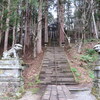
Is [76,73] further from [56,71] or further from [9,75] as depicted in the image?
[9,75]

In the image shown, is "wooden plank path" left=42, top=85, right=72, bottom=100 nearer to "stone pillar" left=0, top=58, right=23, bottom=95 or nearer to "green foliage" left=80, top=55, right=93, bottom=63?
"stone pillar" left=0, top=58, right=23, bottom=95

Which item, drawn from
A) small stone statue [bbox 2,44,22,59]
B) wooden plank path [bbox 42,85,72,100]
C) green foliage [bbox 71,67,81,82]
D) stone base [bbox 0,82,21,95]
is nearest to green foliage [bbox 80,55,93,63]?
green foliage [bbox 71,67,81,82]

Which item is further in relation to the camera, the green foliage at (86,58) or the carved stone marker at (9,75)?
the green foliage at (86,58)

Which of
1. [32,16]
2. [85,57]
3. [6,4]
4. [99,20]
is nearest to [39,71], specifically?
[85,57]

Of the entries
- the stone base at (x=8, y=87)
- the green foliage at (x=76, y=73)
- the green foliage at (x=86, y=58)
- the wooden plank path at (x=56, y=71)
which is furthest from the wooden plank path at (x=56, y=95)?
the green foliage at (x=86, y=58)

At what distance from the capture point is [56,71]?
Result: 11070 mm

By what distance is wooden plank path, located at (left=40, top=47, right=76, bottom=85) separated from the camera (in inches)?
389

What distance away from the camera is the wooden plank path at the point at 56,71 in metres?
9.88

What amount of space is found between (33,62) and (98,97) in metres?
7.71

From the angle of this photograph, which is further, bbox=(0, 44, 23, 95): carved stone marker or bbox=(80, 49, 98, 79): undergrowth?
bbox=(80, 49, 98, 79): undergrowth

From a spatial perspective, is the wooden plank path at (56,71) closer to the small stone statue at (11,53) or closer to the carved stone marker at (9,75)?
the carved stone marker at (9,75)

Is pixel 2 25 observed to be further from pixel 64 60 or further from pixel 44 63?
pixel 64 60

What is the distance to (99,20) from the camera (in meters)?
22.3

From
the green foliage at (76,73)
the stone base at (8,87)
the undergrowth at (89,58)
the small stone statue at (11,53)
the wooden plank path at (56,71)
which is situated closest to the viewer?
the stone base at (8,87)
